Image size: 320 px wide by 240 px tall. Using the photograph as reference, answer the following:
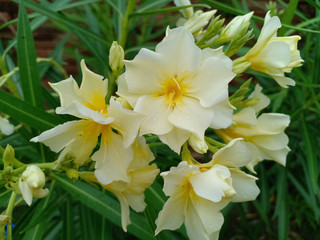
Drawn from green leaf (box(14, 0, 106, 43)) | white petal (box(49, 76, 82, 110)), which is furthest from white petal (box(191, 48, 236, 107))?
green leaf (box(14, 0, 106, 43))

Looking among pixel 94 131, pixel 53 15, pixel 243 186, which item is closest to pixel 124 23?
pixel 53 15

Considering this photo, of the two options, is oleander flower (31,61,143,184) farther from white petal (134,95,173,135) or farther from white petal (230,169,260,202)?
white petal (230,169,260,202)

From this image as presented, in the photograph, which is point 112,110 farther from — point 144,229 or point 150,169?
point 144,229

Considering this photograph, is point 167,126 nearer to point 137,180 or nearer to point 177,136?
point 177,136

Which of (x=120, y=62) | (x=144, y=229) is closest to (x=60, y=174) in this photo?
(x=144, y=229)

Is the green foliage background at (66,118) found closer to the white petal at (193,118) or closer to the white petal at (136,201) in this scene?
the white petal at (136,201)
